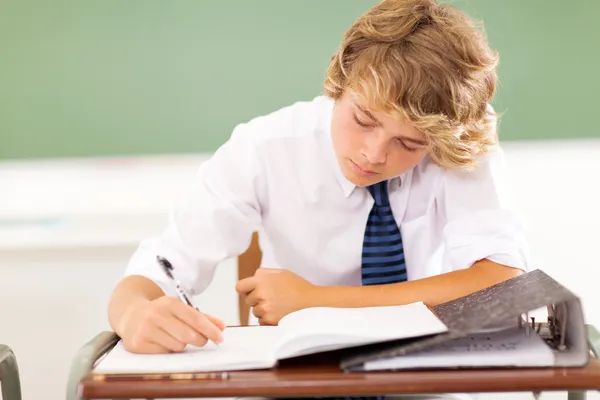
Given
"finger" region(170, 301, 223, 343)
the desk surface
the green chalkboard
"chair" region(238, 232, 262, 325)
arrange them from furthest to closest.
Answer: the green chalkboard, "chair" region(238, 232, 262, 325), "finger" region(170, 301, 223, 343), the desk surface

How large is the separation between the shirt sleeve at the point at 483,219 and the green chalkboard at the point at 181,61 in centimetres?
80

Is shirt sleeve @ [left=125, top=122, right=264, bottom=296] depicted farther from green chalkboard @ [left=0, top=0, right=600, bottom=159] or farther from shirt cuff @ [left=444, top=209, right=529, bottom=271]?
green chalkboard @ [left=0, top=0, right=600, bottom=159]

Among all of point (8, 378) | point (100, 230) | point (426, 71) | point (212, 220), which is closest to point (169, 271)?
point (212, 220)

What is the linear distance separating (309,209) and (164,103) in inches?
31.7

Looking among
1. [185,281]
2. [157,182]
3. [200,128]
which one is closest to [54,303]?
[157,182]

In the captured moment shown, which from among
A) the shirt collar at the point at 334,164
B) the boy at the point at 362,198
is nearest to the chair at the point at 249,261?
the boy at the point at 362,198

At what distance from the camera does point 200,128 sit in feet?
7.11

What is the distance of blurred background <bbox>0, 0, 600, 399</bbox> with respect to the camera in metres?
2.12

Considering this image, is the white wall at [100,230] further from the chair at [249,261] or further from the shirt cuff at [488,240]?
the shirt cuff at [488,240]

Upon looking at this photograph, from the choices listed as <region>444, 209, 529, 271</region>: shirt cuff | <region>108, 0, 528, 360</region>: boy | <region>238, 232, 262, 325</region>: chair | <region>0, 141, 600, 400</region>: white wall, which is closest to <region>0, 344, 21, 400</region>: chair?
<region>108, 0, 528, 360</region>: boy

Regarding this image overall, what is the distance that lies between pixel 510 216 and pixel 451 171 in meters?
0.14

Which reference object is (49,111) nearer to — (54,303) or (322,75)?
(54,303)

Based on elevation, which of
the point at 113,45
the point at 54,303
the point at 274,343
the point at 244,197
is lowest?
the point at 54,303

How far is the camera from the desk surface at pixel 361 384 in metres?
0.82
